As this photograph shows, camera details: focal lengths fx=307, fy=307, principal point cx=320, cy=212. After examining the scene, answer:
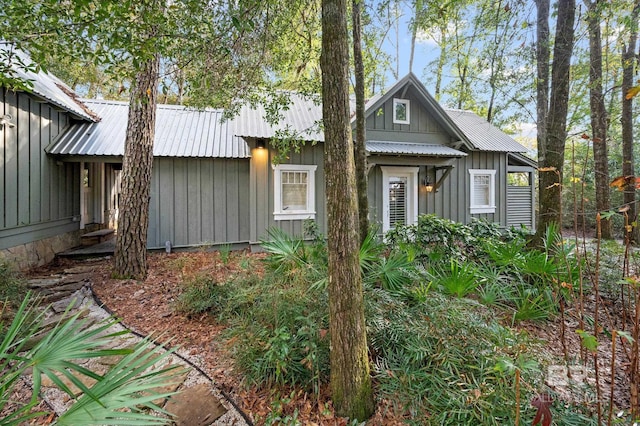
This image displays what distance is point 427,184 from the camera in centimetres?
978

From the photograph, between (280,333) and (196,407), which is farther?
(280,333)

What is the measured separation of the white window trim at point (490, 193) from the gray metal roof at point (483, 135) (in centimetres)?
78

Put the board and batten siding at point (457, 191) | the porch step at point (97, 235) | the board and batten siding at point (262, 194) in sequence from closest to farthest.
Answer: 1. the board and batten siding at point (262, 194)
2. the porch step at point (97, 235)
3. the board and batten siding at point (457, 191)

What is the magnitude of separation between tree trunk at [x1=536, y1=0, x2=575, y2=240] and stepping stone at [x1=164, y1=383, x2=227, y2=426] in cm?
522

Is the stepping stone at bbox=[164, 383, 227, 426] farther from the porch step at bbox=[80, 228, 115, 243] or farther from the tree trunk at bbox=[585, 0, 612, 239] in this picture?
the porch step at bbox=[80, 228, 115, 243]

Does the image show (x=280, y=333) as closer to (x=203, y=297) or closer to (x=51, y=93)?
(x=203, y=297)

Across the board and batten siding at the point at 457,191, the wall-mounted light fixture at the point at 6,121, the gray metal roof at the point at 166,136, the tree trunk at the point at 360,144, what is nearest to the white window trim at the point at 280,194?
the gray metal roof at the point at 166,136

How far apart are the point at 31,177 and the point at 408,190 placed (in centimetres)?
935

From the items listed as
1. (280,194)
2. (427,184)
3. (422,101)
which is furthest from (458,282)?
(422,101)

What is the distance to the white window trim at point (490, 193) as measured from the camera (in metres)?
10.3

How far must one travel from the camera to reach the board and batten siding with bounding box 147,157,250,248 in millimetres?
7953

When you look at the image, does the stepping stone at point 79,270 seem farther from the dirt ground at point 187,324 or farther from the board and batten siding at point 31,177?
the board and batten siding at point 31,177

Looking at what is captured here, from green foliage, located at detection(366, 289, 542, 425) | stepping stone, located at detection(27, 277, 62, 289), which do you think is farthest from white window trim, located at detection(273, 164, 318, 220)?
green foliage, located at detection(366, 289, 542, 425)

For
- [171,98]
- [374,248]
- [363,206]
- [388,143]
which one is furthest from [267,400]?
[171,98]
